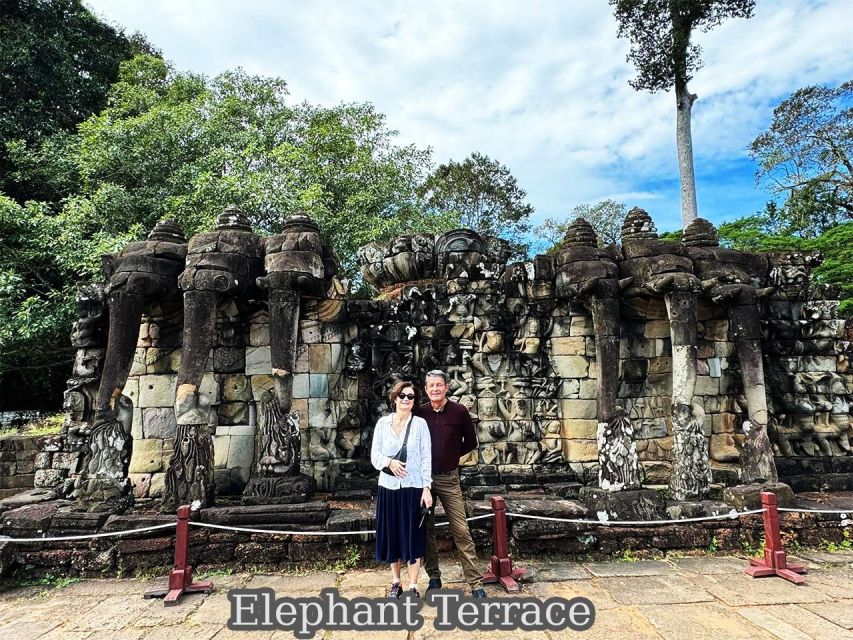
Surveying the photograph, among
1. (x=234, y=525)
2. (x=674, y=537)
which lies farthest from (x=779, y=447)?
(x=234, y=525)

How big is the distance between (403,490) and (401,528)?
0.27 m

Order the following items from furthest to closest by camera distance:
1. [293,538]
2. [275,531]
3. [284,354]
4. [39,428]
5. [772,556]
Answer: [39,428] < [284,354] < [293,538] < [275,531] < [772,556]

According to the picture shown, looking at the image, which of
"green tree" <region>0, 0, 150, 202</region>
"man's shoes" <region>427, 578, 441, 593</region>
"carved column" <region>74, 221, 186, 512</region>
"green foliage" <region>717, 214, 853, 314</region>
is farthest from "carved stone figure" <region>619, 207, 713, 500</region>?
"green tree" <region>0, 0, 150, 202</region>

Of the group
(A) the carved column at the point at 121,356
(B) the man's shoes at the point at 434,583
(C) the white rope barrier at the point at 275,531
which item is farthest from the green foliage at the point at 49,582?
(B) the man's shoes at the point at 434,583

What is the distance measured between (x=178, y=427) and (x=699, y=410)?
19.5ft

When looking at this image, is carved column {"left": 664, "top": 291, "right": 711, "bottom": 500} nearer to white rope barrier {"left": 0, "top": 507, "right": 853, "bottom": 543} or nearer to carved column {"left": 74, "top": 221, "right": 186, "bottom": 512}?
white rope barrier {"left": 0, "top": 507, "right": 853, "bottom": 543}

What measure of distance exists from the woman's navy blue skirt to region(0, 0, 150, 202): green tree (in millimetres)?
16198

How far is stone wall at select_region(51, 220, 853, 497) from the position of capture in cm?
617

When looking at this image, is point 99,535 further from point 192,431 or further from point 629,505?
point 629,505

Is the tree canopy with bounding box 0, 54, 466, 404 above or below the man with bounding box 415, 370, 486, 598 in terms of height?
above

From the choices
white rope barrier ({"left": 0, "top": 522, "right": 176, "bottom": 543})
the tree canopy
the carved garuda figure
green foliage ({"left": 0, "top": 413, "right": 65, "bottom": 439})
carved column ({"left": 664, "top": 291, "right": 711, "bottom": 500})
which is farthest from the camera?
the tree canopy

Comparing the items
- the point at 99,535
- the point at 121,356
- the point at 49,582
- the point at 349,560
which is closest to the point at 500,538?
the point at 349,560

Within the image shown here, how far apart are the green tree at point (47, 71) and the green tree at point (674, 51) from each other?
17.6 metres

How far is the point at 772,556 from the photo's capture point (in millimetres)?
4422
